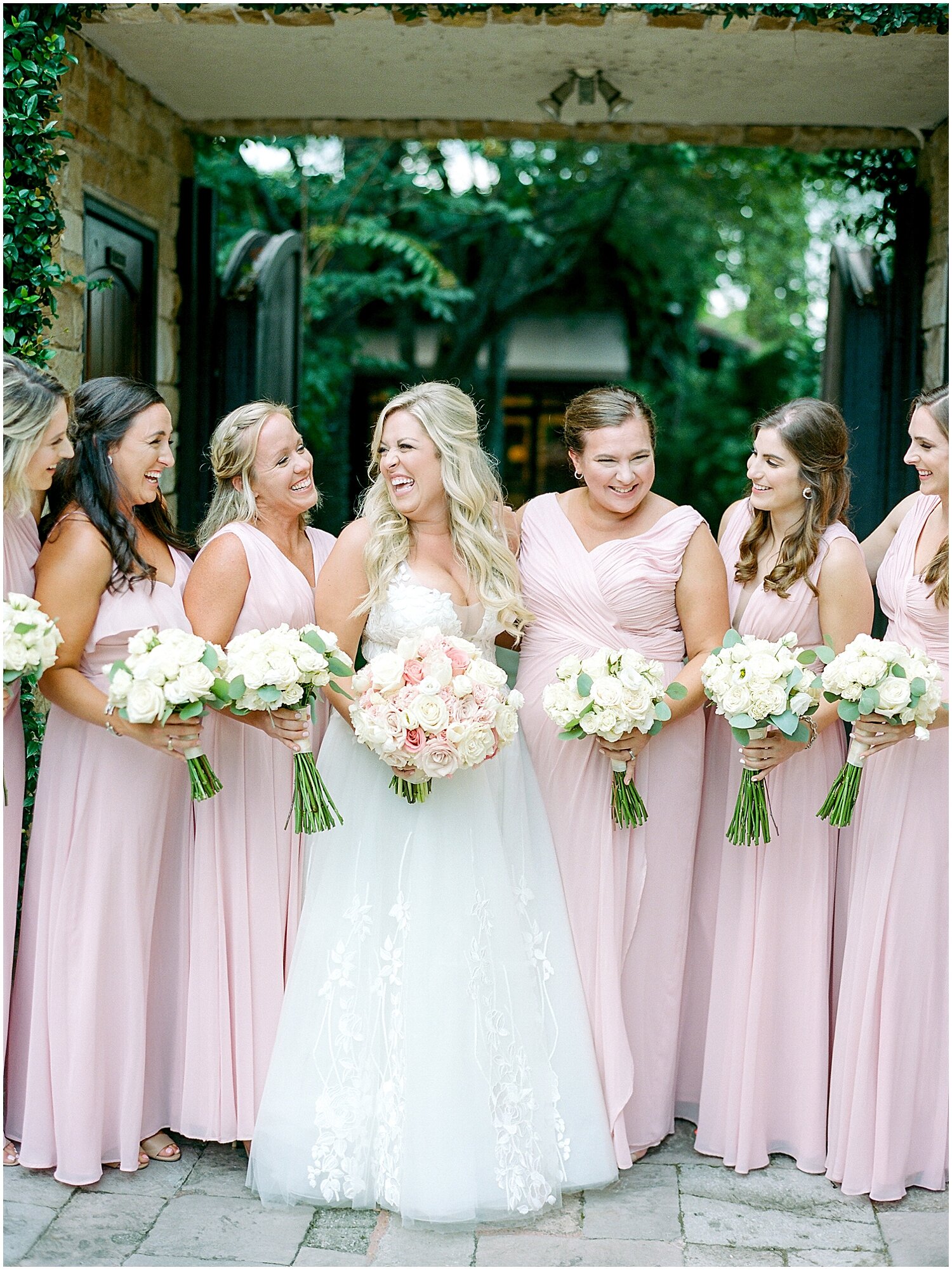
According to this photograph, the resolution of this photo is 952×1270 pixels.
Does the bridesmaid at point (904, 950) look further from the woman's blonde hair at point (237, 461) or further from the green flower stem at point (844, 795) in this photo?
the woman's blonde hair at point (237, 461)

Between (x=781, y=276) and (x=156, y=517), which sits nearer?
(x=156, y=517)

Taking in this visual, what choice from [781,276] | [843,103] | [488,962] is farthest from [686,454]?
[488,962]

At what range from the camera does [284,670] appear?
3213 millimetres

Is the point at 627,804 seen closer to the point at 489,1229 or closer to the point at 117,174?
the point at 489,1229

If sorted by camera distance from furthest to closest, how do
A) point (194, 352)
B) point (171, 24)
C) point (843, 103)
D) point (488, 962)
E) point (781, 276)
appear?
1. point (781, 276)
2. point (194, 352)
3. point (843, 103)
4. point (171, 24)
5. point (488, 962)

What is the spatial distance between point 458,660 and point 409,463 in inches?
26.7

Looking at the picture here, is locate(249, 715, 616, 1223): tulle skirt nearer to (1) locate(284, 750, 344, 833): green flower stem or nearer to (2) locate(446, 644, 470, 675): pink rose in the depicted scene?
(1) locate(284, 750, 344, 833): green flower stem

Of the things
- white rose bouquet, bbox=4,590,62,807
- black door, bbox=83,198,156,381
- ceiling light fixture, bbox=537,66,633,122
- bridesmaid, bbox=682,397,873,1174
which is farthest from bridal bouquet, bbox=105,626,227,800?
ceiling light fixture, bbox=537,66,633,122

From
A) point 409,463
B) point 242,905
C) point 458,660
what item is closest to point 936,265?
point 409,463

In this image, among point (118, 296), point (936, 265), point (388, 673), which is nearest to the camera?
point (388, 673)

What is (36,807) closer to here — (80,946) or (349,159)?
Answer: (80,946)

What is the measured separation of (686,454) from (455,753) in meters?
15.3

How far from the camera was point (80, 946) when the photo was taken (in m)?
3.56

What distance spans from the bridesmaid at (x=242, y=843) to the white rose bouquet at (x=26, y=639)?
52 cm
